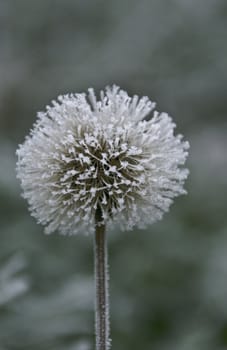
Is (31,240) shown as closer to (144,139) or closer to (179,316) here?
(179,316)

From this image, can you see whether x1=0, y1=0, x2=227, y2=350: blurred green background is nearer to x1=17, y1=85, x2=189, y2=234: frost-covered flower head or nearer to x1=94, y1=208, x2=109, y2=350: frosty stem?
x1=17, y1=85, x2=189, y2=234: frost-covered flower head

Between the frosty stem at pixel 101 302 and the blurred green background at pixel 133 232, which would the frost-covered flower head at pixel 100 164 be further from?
the blurred green background at pixel 133 232

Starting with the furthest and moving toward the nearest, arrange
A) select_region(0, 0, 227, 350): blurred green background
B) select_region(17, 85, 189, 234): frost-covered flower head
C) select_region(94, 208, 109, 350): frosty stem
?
select_region(0, 0, 227, 350): blurred green background
select_region(17, 85, 189, 234): frost-covered flower head
select_region(94, 208, 109, 350): frosty stem

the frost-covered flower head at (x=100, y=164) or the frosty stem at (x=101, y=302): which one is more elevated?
the frost-covered flower head at (x=100, y=164)

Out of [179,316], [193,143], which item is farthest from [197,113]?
[179,316]

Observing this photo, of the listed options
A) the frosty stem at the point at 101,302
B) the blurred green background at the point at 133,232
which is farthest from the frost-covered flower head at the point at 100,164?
the blurred green background at the point at 133,232

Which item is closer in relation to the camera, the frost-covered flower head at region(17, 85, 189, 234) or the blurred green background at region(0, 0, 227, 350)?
the frost-covered flower head at region(17, 85, 189, 234)

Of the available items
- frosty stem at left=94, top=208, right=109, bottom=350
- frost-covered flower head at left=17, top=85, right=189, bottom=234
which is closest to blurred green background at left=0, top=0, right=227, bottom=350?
frost-covered flower head at left=17, top=85, right=189, bottom=234
